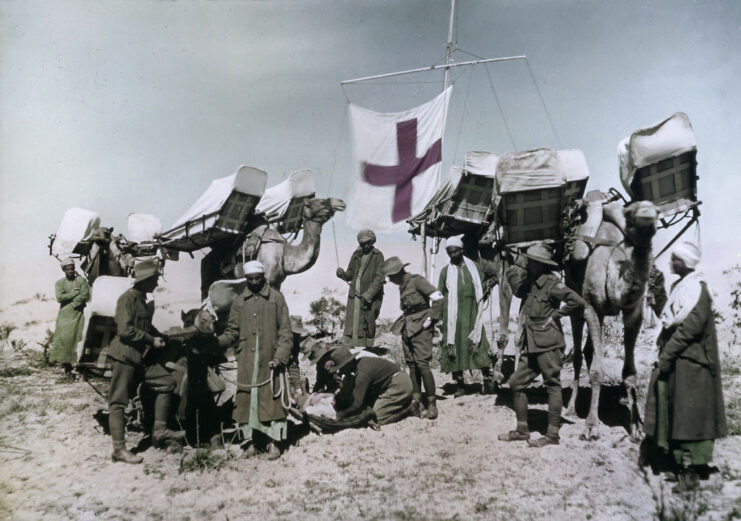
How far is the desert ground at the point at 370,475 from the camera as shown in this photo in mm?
4090

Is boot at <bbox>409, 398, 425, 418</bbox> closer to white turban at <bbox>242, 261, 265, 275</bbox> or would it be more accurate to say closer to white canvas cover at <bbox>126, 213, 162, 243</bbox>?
white turban at <bbox>242, 261, 265, 275</bbox>

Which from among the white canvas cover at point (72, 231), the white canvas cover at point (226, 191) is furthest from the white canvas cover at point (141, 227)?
the white canvas cover at point (226, 191)

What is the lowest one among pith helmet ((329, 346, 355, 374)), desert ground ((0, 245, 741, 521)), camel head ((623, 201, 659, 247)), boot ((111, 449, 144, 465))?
desert ground ((0, 245, 741, 521))

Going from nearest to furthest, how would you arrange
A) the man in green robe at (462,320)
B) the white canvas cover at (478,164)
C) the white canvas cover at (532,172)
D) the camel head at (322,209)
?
the white canvas cover at (532,172), the man in green robe at (462,320), the white canvas cover at (478,164), the camel head at (322,209)

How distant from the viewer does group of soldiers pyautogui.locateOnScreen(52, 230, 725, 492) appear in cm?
429

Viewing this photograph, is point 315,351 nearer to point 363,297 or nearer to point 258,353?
point 258,353

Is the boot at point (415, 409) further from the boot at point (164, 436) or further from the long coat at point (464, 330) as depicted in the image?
the boot at point (164, 436)

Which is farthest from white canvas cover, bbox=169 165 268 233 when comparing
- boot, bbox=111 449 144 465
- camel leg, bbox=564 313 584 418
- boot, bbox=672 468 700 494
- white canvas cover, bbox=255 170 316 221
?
boot, bbox=672 468 700 494

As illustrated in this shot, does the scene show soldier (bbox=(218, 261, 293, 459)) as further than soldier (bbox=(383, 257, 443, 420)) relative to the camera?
No

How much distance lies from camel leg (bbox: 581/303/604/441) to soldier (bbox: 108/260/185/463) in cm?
435

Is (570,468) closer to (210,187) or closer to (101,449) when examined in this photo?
(101,449)

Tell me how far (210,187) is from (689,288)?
6847mm

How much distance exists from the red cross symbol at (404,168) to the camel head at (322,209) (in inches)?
47.4

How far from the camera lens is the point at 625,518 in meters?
3.88
